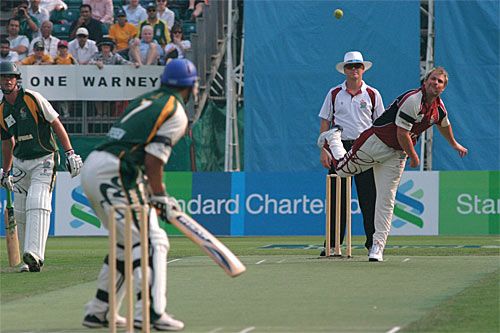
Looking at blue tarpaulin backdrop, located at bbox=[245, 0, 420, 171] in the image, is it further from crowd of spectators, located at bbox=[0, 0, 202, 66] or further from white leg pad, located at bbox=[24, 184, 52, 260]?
white leg pad, located at bbox=[24, 184, 52, 260]

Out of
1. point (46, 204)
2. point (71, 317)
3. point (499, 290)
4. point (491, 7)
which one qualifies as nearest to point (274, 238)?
point (491, 7)

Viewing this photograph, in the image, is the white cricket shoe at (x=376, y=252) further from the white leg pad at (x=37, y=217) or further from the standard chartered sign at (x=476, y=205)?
the standard chartered sign at (x=476, y=205)

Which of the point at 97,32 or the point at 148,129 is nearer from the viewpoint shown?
the point at 148,129

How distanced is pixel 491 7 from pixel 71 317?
15.9 metres

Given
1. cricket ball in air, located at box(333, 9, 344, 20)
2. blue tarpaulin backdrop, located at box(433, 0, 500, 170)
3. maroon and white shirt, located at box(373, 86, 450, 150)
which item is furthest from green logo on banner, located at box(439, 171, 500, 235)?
maroon and white shirt, located at box(373, 86, 450, 150)

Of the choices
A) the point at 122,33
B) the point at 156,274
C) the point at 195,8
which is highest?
the point at 195,8

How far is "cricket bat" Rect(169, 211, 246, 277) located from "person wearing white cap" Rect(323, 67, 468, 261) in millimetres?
4829

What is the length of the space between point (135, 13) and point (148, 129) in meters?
17.8

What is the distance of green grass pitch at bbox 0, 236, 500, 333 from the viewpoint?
8336 mm

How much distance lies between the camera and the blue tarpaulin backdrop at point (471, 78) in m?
22.7

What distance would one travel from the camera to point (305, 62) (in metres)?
23.6

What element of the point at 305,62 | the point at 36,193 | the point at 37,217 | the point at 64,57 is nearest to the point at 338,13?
the point at 305,62

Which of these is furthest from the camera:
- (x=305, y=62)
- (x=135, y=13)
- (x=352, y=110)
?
(x=135, y=13)

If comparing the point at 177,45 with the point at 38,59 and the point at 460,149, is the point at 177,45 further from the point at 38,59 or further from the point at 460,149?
the point at 460,149
